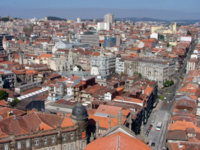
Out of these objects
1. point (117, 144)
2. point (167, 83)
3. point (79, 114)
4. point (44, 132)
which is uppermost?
point (117, 144)

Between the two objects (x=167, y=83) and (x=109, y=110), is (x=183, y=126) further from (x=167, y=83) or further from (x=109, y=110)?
(x=167, y=83)

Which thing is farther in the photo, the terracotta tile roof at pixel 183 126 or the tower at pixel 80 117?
the terracotta tile roof at pixel 183 126

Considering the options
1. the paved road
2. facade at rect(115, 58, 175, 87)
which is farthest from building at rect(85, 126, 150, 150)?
facade at rect(115, 58, 175, 87)

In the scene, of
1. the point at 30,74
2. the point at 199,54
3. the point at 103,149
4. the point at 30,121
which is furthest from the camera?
the point at 199,54

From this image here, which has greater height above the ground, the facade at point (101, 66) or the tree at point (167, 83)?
the facade at point (101, 66)

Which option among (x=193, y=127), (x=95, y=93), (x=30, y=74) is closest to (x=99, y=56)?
(x=30, y=74)

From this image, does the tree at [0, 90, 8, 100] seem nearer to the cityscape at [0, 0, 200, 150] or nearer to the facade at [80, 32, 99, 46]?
the cityscape at [0, 0, 200, 150]

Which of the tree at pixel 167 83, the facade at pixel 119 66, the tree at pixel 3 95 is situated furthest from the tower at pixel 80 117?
the facade at pixel 119 66

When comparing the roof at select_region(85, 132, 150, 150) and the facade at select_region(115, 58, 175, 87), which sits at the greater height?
the roof at select_region(85, 132, 150, 150)

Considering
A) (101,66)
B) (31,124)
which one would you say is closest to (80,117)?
(31,124)

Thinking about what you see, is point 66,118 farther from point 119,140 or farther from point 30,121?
point 119,140

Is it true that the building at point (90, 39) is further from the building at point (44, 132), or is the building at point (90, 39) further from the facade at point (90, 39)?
the building at point (44, 132)
